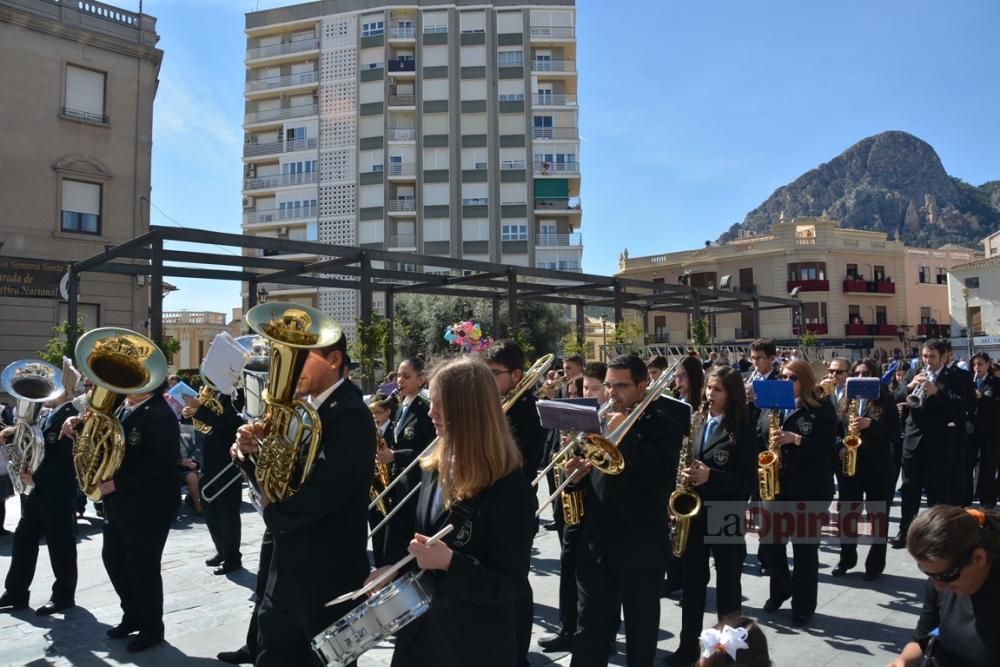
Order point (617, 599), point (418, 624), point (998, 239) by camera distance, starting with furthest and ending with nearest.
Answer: point (998, 239)
point (617, 599)
point (418, 624)

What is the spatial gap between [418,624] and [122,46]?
27879 millimetres

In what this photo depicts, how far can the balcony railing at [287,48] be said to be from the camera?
169 feet

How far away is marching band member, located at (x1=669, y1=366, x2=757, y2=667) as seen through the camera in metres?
4.51

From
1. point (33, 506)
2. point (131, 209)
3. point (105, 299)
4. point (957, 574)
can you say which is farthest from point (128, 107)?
point (957, 574)

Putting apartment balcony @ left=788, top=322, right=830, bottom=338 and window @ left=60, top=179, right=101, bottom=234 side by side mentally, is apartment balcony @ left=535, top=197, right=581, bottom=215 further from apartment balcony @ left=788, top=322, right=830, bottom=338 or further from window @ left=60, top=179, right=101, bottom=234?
window @ left=60, top=179, right=101, bottom=234

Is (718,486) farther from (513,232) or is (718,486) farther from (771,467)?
(513,232)

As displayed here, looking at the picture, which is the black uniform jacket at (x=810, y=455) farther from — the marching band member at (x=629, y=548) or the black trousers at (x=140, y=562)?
the black trousers at (x=140, y=562)

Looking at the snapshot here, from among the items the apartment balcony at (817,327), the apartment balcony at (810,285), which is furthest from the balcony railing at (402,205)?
the apartment balcony at (817,327)

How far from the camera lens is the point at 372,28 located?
167 feet

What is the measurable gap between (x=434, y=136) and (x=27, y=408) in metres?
46.5

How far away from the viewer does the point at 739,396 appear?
483 centimetres

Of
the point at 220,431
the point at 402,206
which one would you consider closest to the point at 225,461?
the point at 220,431

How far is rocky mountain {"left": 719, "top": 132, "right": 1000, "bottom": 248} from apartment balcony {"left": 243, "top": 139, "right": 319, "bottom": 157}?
11468 cm

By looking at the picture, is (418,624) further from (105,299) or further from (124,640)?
(105,299)
